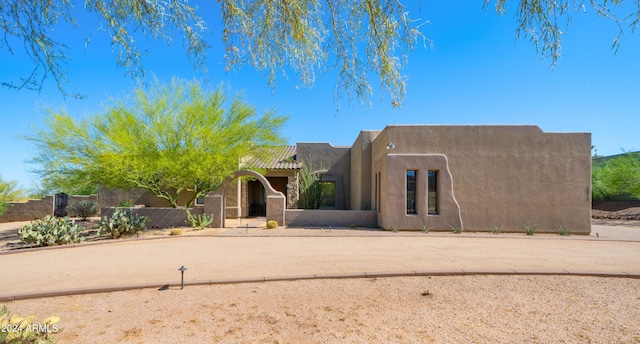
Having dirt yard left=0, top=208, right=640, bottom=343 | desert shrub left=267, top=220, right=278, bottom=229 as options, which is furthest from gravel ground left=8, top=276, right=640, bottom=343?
desert shrub left=267, top=220, right=278, bottom=229

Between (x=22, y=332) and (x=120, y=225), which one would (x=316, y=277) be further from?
(x=120, y=225)

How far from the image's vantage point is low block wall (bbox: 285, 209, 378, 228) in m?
15.5

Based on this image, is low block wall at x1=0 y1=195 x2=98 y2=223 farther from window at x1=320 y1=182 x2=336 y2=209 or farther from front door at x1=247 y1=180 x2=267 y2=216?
window at x1=320 y1=182 x2=336 y2=209

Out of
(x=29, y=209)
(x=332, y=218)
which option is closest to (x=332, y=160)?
(x=332, y=218)

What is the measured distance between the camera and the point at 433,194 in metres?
14.5

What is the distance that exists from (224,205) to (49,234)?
645 cm

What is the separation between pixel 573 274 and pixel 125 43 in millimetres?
8608

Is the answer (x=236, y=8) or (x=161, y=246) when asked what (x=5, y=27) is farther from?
(x=161, y=246)

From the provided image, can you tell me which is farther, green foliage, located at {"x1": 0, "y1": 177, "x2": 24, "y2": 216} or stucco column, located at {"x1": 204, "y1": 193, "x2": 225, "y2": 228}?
green foliage, located at {"x1": 0, "y1": 177, "x2": 24, "y2": 216}

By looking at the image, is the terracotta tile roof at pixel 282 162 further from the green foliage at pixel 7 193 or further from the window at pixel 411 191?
the green foliage at pixel 7 193

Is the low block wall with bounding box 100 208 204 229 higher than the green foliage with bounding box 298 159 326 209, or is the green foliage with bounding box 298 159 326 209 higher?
the green foliage with bounding box 298 159 326 209

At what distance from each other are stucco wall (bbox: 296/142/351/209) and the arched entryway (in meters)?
6.83

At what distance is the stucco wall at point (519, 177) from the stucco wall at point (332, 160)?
24.8 ft

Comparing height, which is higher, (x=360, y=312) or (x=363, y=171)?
(x=363, y=171)
